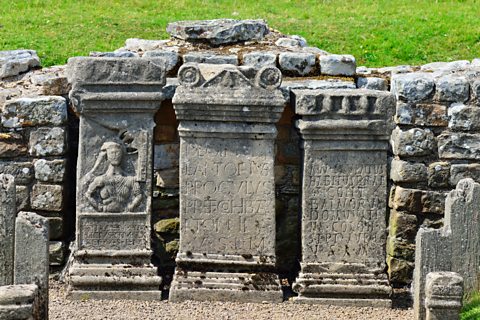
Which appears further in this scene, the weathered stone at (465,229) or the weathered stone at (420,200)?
the weathered stone at (420,200)

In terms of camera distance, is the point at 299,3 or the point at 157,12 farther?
the point at 299,3

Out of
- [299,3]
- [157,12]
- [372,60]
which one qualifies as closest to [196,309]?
[372,60]

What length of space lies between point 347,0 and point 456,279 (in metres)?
13.0

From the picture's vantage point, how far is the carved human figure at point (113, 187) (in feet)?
31.6

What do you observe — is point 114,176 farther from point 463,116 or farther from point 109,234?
point 463,116

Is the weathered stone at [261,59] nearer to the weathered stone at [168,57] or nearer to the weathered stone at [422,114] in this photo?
the weathered stone at [168,57]

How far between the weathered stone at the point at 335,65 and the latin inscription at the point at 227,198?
50.1 inches

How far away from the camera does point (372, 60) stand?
1569 cm

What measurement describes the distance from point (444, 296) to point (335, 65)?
3.19m

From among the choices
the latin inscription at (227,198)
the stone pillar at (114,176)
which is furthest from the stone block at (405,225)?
the stone pillar at (114,176)

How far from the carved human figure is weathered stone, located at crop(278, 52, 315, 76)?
5.70 feet

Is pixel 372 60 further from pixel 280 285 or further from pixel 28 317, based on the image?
pixel 28 317

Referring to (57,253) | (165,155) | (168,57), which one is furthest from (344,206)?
(57,253)

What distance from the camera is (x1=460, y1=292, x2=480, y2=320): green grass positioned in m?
8.45
